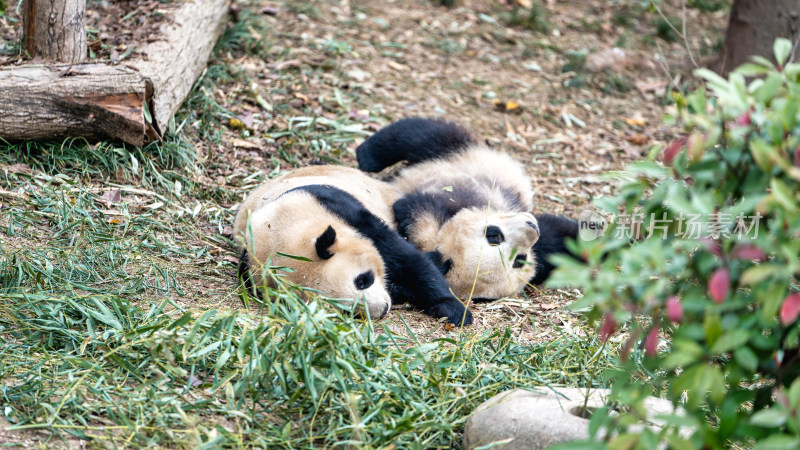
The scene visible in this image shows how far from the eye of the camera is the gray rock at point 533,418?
2.78 meters

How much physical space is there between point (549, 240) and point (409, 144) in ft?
4.52

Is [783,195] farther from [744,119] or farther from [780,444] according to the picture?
[780,444]

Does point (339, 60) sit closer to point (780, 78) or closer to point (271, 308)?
point (271, 308)

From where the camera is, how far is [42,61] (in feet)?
16.9

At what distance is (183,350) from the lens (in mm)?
3062

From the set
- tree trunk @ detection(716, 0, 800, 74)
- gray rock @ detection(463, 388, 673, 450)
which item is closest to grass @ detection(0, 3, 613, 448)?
gray rock @ detection(463, 388, 673, 450)

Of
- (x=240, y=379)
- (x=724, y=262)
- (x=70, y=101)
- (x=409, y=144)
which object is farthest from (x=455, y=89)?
(x=724, y=262)

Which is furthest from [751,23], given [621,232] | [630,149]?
[621,232]

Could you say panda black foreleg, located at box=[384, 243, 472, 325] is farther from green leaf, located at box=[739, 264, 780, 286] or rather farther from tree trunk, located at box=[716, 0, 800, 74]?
tree trunk, located at box=[716, 0, 800, 74]

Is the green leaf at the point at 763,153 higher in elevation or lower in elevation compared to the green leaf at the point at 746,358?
higher

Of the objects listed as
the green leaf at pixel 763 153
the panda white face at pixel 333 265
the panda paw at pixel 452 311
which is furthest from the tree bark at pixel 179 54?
the green leaf at pixel 763 153

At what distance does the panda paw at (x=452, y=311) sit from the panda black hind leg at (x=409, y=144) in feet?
5.48

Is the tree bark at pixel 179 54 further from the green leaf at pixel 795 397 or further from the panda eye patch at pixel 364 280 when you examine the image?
the green leaf at pixel 795 397

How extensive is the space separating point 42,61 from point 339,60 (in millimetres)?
2902
